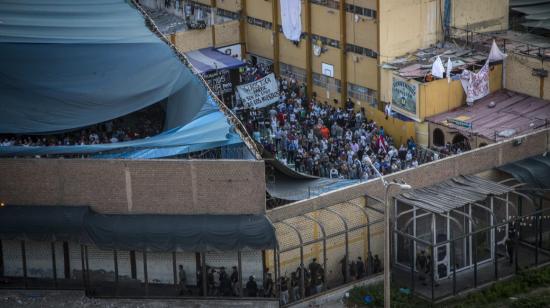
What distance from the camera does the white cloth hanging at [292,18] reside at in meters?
53.6

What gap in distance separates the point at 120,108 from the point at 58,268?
21.9 ft

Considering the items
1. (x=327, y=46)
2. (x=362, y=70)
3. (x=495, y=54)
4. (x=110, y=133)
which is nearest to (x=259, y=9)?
(x=327, y=46)

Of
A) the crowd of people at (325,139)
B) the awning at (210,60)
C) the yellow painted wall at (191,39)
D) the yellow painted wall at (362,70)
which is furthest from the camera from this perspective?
the yellow painted wall at (191,39)

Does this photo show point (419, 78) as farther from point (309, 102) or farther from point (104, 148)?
point (104, 148)

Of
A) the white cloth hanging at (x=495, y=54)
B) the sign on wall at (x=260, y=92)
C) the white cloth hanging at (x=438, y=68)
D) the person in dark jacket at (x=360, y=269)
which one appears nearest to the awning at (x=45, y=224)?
the person in dark jacket at (x=360, y=269)

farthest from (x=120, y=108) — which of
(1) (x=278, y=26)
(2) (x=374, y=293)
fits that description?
(1) (x=278, y=26)

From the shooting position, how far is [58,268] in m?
38.6

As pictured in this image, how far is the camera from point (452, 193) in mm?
39812

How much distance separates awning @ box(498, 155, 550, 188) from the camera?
1638 inches

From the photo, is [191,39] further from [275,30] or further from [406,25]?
[406,25]

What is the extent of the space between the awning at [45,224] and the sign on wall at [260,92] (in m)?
13.5

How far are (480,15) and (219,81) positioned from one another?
1164cm

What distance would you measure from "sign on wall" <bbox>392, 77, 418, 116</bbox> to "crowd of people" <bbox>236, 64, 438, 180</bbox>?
4.03ft

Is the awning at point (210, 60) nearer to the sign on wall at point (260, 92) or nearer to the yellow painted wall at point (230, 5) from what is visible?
the yellow painted wall at point (230, 5)
